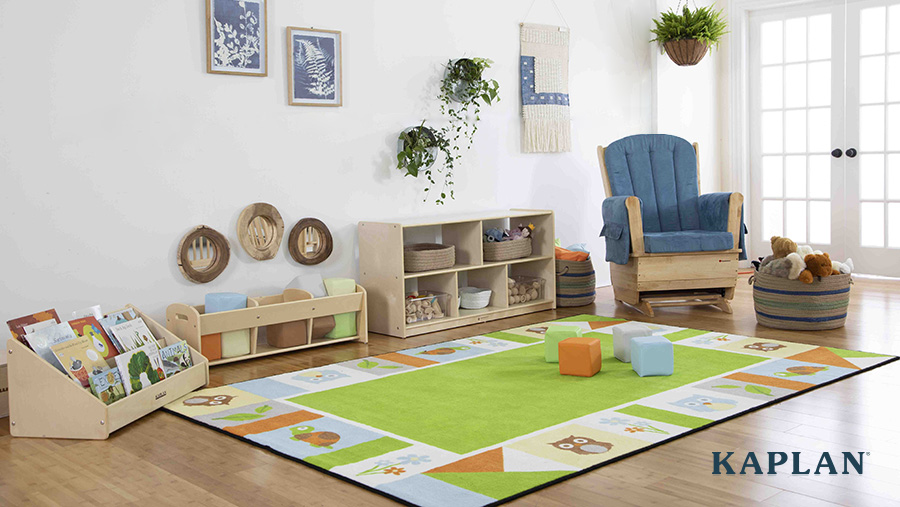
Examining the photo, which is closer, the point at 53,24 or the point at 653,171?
the point at 53,24

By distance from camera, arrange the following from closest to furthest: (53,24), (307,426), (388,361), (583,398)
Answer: (307,426)
(583,398)
(53,24)
(388,361)

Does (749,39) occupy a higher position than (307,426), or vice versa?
(749,39)

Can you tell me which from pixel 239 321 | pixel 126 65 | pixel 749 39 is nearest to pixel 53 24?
pixel 126 65

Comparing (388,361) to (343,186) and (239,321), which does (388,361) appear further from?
(343,186)

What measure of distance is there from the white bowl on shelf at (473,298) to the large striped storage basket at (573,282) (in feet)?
1.72

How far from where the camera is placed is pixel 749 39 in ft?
22.1

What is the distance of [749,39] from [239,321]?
15.4ft

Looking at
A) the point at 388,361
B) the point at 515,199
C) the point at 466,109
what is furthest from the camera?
the point at 515,199

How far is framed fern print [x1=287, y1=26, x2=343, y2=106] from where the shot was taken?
4.41 meters

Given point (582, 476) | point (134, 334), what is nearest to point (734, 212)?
point (582, 476)

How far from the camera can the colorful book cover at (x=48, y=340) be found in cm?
296

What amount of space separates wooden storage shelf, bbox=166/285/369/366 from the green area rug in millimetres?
359

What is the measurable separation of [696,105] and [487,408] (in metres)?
4.38

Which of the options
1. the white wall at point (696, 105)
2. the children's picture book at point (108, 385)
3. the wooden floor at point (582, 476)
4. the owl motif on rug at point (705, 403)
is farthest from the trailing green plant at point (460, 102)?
the wooden floor at point (582, 476)
